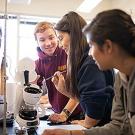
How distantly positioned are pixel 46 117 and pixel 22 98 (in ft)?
0.79

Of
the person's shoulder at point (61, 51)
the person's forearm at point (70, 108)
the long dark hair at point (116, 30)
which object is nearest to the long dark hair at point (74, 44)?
the person's forearm at point (70, 108)

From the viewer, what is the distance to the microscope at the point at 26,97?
1.28 m

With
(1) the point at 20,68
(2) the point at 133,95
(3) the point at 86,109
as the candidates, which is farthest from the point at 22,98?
(2) the point at 133,95

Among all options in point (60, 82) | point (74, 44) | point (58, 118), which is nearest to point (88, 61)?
point (74, 44)

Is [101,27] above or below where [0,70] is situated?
above

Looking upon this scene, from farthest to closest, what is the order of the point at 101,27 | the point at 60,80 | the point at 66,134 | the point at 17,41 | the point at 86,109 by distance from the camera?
the point at 17,41 → the point at 60,80 → the point at 86,109 → the point at 66,134 → the point at 101,27

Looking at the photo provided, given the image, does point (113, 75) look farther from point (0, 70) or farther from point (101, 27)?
point (0, 70)

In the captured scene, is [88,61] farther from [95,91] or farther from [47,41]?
[47,41]

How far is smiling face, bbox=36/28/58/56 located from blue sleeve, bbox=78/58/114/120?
631 mm

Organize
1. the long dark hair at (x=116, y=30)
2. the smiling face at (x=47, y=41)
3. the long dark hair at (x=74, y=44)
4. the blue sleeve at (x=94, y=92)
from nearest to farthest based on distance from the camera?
the long dark hair at (x=116, y=30)
the blue sleeve at (x=94, y=92)
the long dark hair at (x=74, y=44)
the smiling face at (x=47, y=41)

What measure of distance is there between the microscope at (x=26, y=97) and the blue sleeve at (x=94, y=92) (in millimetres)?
236

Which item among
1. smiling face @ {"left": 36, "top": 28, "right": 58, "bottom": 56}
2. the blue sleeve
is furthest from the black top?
smiling face @ {"left": 36, "top": 28, "right": 58, "bottom": 56}

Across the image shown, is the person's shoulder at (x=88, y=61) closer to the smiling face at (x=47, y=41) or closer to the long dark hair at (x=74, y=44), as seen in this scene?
the long dark hair at (x=74, y=44)

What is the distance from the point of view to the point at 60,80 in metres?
1.48
